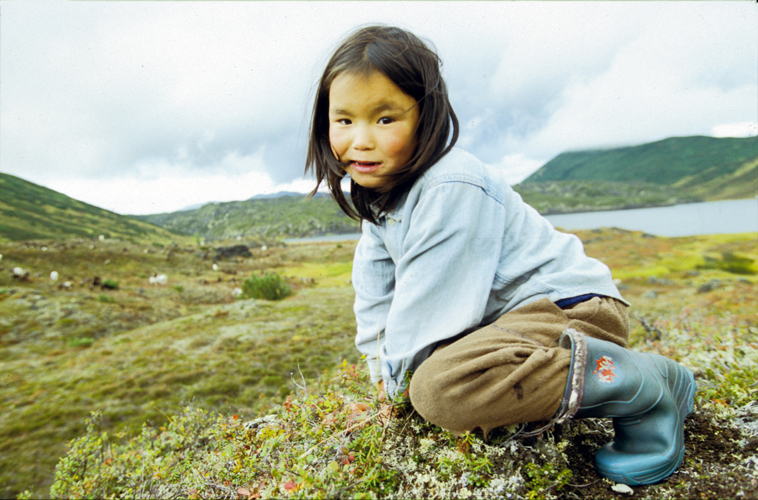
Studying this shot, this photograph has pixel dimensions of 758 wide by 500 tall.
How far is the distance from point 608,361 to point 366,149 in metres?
1.46

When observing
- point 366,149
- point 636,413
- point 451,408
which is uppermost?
point 366,149

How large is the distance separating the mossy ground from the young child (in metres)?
0.20

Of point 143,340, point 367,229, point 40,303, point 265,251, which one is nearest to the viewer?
point 367,229

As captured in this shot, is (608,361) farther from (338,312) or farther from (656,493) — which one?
(338,312)

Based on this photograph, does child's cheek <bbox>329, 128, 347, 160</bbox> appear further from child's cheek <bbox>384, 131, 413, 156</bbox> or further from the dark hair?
child's cheek <bbox>384, 131, 413, 156</bbox>

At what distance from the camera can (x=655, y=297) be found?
10.2 m

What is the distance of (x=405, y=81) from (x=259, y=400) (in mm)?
4169

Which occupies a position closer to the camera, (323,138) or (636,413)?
(636,413)

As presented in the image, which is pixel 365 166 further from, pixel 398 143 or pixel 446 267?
pixel 446 267

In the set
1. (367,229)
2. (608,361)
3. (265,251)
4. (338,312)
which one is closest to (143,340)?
(338,312)

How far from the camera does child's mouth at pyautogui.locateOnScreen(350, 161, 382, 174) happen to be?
6.09 feet

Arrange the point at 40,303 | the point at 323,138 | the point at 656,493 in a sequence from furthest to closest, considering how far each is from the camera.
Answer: the point at 40,303 → the point at 323,138 → the point at 656,493

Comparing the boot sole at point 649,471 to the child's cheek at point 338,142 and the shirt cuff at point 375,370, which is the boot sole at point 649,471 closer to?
the shirt cuff at point 375,370

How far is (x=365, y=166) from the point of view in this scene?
1885 millimetres
